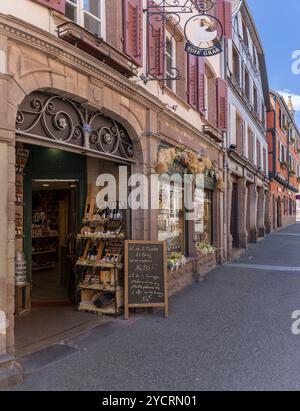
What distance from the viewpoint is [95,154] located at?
562 centimetres

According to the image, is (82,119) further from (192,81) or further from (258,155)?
Answer: (258,155)

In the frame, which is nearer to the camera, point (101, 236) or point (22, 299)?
point (101, 236)

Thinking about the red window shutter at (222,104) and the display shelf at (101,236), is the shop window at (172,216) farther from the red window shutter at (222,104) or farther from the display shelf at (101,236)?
the red window shutter at (222,104)

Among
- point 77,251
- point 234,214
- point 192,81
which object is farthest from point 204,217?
point 77,251

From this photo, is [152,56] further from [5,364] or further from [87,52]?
[5,364]

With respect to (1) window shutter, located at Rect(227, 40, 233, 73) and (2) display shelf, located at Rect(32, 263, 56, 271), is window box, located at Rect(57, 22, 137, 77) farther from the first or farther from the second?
(1) window shutter, located at Rect(227, 40, 233, 73)

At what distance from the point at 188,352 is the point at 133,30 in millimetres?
4948

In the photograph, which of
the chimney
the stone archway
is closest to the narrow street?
the stone archway

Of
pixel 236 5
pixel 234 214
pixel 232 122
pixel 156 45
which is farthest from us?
pixel 234 214

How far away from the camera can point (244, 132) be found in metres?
16.3

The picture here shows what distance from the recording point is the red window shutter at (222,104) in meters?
11.7

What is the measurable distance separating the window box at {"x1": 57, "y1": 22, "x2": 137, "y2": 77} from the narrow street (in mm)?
3879

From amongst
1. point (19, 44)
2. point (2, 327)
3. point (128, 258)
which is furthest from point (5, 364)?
point (19, 44)

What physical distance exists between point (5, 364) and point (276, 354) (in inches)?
119
